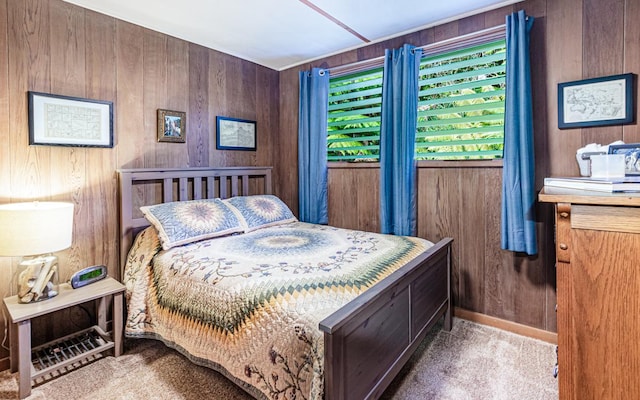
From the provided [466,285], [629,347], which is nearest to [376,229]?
[466,285]

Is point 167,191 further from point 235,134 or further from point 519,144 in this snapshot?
point 519,144

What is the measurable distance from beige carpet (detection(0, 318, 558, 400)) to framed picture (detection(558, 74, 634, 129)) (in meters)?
1.53

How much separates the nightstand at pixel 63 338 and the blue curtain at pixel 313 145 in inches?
73.7

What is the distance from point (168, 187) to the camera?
9.29ft

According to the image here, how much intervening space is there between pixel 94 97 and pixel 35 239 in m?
1.12

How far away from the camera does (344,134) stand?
3396 mm

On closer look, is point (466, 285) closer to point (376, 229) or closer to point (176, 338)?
point (376, 229)

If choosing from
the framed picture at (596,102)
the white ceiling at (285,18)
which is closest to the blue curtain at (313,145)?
the white ceiling at (285,18)

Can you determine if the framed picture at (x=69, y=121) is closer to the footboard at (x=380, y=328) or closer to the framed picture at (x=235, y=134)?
the framed picture at (x=235, y=134)

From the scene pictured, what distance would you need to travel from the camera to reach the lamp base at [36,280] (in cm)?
197

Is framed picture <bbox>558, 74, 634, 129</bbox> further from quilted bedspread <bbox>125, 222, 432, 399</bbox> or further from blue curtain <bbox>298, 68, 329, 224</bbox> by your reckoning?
blue curtain <bbox>298, 68, 329, 224</bbox>

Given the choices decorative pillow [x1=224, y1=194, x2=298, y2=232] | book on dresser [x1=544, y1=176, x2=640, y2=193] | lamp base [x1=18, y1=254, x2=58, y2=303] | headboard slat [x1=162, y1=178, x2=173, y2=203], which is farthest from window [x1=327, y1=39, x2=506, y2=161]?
lamp base [x1=18, y1=254, x2=58, y2=303]

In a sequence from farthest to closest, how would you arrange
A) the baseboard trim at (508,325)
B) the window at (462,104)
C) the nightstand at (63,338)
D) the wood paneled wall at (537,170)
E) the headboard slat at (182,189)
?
the headboard slat at (182,189) < the window at (462,104) < the baseboard trim at (508,325) < the wood paneled wall at (537,170) < the nightstand at (63,338)

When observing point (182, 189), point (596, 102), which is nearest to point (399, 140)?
point (596, 102)
